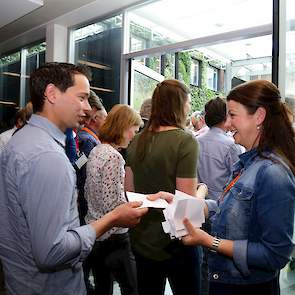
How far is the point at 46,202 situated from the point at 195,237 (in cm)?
58

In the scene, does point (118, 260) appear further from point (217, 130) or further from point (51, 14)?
point (51, 14)

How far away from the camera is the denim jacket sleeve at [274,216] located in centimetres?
121

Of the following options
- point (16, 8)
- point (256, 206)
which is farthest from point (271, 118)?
point (16, 8)

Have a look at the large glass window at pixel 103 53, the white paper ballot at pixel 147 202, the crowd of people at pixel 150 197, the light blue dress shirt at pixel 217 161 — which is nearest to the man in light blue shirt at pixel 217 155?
the light blue dress shirt at pixel 217 161

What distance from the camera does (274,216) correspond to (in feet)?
3.96

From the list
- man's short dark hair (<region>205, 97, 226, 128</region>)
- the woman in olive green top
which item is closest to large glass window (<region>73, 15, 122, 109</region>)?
man's short dark hair (<region>205, 97, 226, 128</region>)

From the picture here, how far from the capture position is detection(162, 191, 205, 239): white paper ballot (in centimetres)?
134

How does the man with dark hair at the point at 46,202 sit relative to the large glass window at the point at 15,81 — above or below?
below

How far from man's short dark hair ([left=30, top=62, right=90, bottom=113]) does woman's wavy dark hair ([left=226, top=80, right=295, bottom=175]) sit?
25.4 inches

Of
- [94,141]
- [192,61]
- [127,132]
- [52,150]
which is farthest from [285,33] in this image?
[192,61]

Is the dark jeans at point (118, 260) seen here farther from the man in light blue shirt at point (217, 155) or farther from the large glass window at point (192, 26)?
the large glass window at point (192, 26)

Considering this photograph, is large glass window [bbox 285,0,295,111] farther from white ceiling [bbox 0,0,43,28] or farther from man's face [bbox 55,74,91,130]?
white ceiling [bbox 0,0,43,28]

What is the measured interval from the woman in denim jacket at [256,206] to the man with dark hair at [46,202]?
1.14 ft

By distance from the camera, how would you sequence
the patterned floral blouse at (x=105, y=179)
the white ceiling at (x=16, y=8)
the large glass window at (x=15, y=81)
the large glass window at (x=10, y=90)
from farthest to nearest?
1. the large glass window at (x=10, y=90)
2. the large glass window at (x=15, y=81)
3. the white ceiling at (x=16, y=8)
4. the patterned floral blouse at (x=105, y=179)
